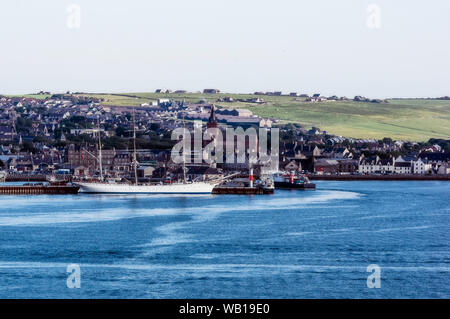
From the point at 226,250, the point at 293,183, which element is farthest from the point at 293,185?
the point at 226,250

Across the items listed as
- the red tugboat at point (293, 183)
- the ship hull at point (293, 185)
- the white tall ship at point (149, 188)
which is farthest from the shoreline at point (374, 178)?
the white tall ship at point (149, 188)

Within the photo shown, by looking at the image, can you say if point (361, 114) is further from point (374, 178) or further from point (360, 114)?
point (374, 178)

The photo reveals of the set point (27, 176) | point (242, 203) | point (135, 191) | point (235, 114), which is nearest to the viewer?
point (242, 203)

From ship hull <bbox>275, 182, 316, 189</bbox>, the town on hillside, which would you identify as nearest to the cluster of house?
the town on hillside

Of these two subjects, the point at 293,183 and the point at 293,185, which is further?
the point at 293,183

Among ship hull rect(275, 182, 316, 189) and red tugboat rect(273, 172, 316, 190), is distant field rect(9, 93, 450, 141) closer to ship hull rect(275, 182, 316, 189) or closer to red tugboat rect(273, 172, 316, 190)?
red tugboat rect(273, 172, 316, 190)

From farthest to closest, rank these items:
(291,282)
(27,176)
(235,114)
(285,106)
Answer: (285,106), (235,114), (27,176), (291,282)

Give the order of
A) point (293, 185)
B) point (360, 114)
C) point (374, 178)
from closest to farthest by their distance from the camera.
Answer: point (293, 185), point (374, 178), point (360, 114)
